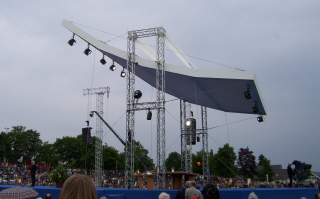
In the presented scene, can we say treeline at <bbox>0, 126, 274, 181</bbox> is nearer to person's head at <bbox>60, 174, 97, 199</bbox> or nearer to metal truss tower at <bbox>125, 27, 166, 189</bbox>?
metal truss tower at <bbox>125, 27, 166, 189</bbox>

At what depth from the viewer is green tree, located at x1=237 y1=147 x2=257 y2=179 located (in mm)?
57250

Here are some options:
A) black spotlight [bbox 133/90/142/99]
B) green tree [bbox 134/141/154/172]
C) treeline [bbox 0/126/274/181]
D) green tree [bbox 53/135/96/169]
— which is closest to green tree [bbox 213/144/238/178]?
treeline [bbox 0/126/274/181]

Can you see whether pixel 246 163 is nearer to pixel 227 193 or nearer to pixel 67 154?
pixel 67 154

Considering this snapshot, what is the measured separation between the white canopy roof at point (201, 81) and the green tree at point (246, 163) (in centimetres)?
3613

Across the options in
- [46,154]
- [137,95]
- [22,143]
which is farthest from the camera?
[46,154]

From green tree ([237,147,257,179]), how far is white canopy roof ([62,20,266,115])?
36.1m

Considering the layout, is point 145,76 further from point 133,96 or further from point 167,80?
point 133,96

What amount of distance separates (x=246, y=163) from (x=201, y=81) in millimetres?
41995

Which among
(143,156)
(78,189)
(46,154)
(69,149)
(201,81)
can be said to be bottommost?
(78,189)

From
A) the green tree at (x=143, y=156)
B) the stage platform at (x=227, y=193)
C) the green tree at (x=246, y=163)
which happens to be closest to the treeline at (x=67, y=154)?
the green tree at (x=246, y=163)

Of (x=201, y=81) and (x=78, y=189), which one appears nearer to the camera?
(x=78, y=189)

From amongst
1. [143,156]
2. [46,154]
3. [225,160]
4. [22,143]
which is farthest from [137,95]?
[143,156]

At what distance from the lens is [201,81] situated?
60.7ft

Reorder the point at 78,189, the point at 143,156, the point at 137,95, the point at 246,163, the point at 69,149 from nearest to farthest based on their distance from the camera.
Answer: the point at 78,189 → the point at 137,95 → the point at 246,163 → the point at 69,149 → the point at 143,156
